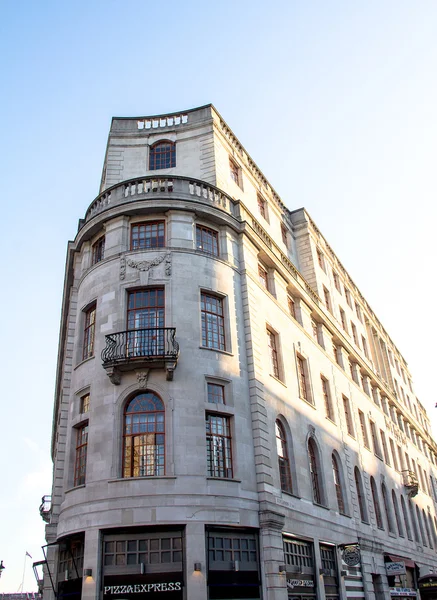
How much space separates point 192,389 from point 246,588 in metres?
7.34

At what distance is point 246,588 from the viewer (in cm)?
1995

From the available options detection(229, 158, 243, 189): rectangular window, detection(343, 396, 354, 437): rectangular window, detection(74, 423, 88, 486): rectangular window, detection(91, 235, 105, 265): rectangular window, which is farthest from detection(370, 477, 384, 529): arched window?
detection(91, 235, 105, 265): rectangular window

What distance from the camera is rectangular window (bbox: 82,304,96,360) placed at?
24750mm

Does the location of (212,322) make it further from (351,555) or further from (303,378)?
(351,555)

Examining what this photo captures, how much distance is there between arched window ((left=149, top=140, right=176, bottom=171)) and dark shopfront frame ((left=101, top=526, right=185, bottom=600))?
19.4m

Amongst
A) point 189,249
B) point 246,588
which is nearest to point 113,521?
point 246,588

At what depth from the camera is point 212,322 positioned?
24359mm

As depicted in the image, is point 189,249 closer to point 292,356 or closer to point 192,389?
point 192,389

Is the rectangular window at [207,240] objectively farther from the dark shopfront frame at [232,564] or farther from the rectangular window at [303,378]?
the dark shopfront frame at [232,564]

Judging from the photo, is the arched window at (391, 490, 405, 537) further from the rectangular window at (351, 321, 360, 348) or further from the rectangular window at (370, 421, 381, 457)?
the rectangular window at (351, 321, 360, 348)

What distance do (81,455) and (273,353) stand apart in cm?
1062

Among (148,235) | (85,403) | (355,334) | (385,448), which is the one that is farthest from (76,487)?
(355,334)

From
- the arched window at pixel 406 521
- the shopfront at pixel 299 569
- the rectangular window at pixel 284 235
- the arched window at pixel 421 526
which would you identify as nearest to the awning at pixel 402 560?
the arched window at pixel 406 521

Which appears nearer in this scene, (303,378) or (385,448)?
(303,378)
